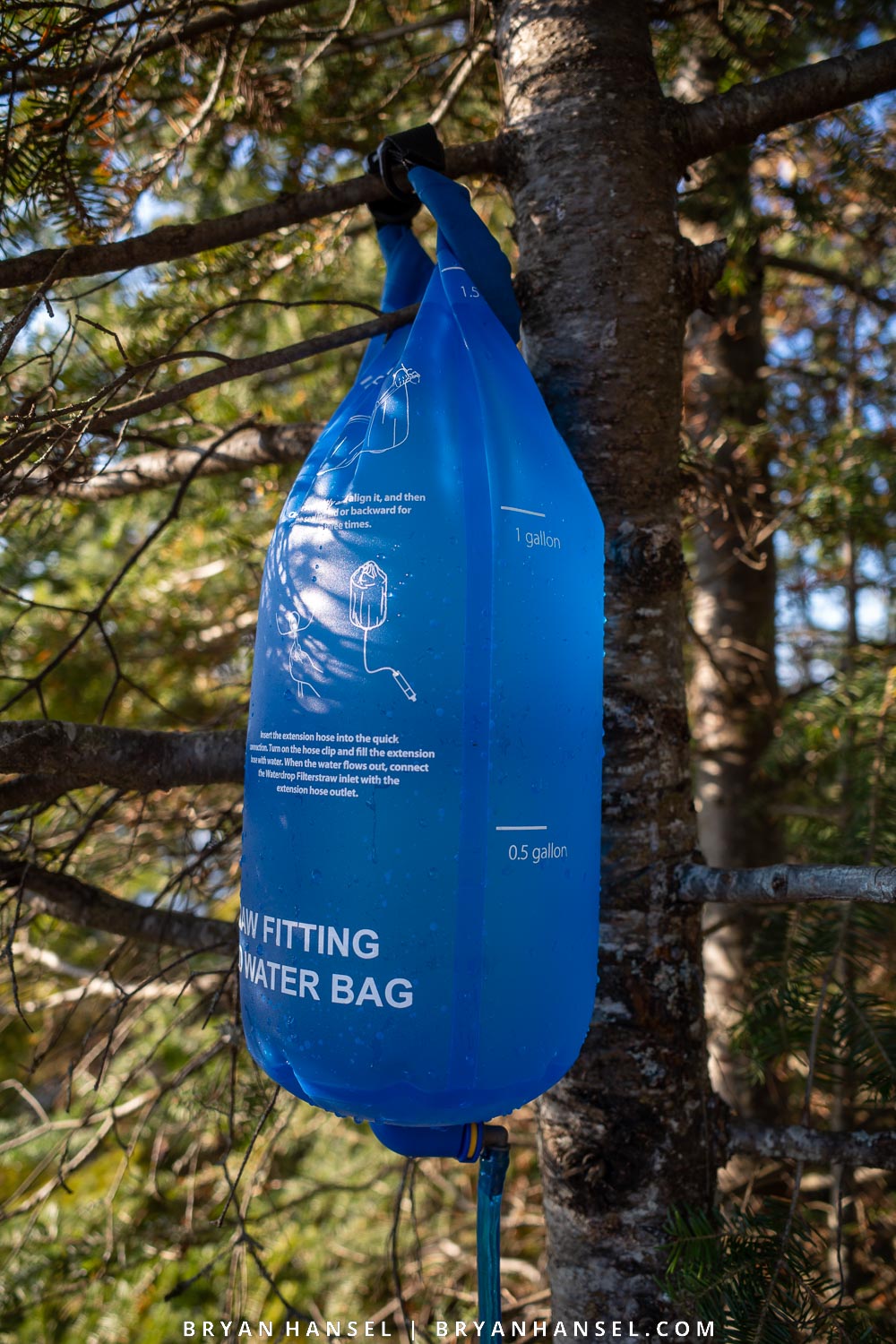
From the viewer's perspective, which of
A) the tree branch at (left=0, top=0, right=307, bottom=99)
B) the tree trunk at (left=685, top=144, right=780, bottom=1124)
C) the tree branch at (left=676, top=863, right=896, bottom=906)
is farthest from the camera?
the tree trunk at (left=685, top=144, right=780, bottom=1124)

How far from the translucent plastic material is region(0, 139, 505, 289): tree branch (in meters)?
0.33

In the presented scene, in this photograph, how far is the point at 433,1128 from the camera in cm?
92

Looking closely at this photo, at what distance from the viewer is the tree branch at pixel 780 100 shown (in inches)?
44.7

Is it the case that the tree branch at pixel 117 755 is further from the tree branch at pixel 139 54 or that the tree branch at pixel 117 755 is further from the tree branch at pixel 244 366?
the tree branch at pixel 139 54

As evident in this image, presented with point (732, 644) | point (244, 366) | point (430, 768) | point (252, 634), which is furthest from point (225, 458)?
point (732, 644)

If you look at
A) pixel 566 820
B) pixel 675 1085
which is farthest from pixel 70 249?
pixel 675 1085

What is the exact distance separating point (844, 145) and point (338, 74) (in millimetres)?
985

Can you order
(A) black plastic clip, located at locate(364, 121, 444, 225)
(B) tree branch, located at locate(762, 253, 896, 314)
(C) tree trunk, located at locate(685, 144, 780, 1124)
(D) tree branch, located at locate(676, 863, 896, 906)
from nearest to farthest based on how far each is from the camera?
(D) tree branch, located at locate(676, 863, 896, 906)
(A) black plastic clip, located at locate(364, 121, 444, 225)
(B) tree branch, located at locate(762, 253, 896, 314)
(C) tree trunk, located at locate(685, 144, 780, 1124)

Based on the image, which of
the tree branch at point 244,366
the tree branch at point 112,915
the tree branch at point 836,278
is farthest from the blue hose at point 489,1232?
the tree branch at point 836,278

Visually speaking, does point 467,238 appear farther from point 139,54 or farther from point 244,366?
point 139,54

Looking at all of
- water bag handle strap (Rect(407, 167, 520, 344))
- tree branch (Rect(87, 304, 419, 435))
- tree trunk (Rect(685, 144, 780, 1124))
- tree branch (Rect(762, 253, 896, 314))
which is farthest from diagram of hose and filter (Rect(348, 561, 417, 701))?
tree branch (Rect(762, 253, 896, 314))

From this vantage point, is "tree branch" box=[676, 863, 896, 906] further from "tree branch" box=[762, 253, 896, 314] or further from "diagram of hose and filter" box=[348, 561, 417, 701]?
"tree branch" box=[762, 253, 896, 314]

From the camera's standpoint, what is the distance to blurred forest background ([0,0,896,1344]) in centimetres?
118

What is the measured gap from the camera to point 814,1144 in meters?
1.09
